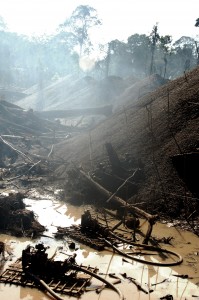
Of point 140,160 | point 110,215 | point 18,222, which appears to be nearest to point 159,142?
point 140,160

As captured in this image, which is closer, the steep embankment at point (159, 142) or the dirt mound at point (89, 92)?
the steep embankment at point (159, 142)

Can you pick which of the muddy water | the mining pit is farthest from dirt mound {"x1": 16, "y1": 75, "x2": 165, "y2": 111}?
the muddy water

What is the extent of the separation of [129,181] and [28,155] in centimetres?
1039

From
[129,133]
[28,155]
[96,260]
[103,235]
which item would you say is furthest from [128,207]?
[28,155]

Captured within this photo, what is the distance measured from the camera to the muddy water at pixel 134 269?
6.86 meters

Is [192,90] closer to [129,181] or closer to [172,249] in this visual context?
[129,181]

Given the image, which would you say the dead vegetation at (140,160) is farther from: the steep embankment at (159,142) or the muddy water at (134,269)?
the muddy water at (134,269)

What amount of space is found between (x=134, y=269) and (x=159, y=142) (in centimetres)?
809

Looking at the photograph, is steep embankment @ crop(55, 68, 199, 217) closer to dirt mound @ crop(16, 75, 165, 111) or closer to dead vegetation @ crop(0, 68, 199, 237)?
dead vegetation @ crop(0, 68, 199, 237)

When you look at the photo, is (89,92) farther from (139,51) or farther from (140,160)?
(140,160)

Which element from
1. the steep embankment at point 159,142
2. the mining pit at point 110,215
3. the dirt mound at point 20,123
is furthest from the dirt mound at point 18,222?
the dirt mound at point 20,123

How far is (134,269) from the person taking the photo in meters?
8.02

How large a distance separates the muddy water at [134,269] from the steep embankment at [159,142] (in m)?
1.31

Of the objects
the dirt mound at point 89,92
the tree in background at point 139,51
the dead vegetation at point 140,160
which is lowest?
the dead vegetation at point 140,160
